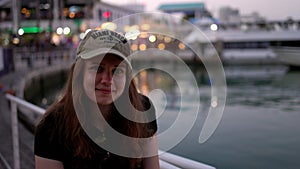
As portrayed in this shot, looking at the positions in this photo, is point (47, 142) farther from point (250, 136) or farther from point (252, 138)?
point (250, 136)

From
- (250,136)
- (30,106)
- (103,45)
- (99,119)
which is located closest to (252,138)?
(250,136)

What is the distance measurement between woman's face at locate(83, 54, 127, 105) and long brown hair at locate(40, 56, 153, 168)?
0.14 ft

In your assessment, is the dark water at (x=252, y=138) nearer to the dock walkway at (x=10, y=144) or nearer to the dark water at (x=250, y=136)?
the dark water at (x=250, y=136)

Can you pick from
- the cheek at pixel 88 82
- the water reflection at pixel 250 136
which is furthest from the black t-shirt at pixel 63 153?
the water reflection at pixel 250 136

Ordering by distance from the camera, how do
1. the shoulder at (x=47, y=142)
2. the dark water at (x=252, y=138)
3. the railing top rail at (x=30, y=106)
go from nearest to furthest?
the shoulder at (x=47, y=142) → the railing top rail at (x=30, y=106) → the dark water at (x=252, y=138)

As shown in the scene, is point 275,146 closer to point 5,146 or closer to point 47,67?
point 5,146

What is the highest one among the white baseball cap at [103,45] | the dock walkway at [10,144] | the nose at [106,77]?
the white baseball cap at [103,45]

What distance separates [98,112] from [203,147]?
834 centimetres

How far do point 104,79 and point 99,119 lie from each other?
0.59 feet

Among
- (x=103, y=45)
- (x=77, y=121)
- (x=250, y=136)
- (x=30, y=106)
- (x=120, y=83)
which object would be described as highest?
(x=103, y=45)

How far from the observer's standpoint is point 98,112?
4.92ft

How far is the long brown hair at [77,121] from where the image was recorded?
4.70 feet

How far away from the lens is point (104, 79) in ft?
4.67

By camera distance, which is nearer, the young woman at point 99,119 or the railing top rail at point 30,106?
the young woman at point 99,119
